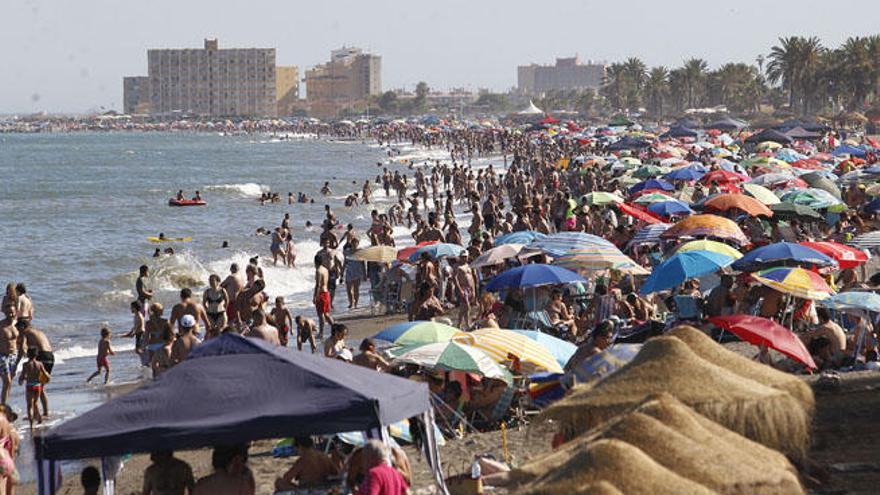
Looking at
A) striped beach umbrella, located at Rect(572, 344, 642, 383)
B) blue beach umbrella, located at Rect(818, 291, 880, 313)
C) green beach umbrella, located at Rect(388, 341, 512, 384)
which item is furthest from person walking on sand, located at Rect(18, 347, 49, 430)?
blue beach umbrella, located at Rect(818, 291, 880, 313)

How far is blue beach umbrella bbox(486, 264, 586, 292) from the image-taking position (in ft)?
46.8

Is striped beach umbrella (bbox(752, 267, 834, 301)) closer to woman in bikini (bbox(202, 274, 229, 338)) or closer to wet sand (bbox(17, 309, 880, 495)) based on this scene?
wet sand (bbox(17, 309, 880, 495))

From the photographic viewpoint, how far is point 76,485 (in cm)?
1120

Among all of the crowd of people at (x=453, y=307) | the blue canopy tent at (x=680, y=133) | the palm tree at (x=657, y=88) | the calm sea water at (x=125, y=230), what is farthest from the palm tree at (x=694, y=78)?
the crowd of people at (x=453, y=307)

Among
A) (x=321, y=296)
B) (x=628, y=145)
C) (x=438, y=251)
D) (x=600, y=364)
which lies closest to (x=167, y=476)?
(x=600, y=364)

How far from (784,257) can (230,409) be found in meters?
8.93

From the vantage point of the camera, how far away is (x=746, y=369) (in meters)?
7.66

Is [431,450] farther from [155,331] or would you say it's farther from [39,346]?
[155,331]

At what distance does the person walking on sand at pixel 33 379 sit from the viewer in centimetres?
1354

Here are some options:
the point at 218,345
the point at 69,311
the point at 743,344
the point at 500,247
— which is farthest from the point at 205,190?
the point at 218,345

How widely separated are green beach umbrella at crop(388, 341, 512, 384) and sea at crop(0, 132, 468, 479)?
12.4ft

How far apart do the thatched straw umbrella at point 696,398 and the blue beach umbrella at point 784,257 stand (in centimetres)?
732

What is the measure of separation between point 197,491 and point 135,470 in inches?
181

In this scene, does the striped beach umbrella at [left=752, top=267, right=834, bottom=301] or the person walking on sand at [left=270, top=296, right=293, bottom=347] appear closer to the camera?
the striped beach umbrella at [left=752, top=267, right=834, bottom=301]
